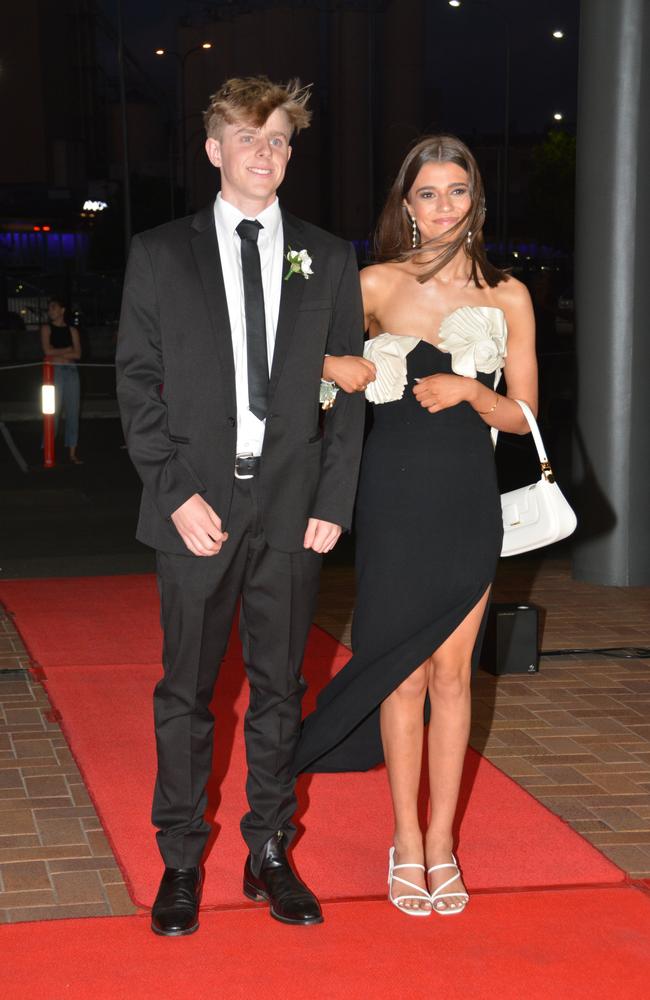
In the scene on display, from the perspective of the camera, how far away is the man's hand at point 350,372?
3.45m

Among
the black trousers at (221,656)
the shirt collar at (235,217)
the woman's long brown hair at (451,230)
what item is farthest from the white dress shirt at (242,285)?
the woman's long brown hair at (451,230)

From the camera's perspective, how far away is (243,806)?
14.9 feet

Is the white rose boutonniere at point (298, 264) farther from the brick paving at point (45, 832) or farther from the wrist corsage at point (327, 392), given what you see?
the brick paving at point (45, 832)

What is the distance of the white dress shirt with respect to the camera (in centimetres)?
339

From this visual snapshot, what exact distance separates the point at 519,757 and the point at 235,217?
263cm

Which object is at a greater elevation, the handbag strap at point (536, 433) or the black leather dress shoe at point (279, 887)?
the handbag strap at point (536, 433)

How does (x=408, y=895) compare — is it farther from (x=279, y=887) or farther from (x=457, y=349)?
(x=457, y=349)

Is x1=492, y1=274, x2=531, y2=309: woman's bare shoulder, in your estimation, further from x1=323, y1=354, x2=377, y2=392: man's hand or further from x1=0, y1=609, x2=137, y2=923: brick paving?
x1=0, y1=609, x2=137, y2=923: brick paving

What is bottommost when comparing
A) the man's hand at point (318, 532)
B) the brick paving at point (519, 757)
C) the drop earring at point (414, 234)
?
the brick paving at point (519, 757)

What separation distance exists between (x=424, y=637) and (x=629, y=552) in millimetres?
4940

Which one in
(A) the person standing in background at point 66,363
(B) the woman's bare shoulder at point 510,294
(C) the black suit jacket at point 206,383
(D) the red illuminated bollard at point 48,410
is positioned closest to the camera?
(C) the black suit jacket at point 206,383

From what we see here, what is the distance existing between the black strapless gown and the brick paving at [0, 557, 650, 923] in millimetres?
1041

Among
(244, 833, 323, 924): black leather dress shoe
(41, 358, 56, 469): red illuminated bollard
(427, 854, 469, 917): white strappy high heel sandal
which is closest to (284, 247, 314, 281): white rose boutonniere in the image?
(244, 833, 323, 924): black leather dress shoe

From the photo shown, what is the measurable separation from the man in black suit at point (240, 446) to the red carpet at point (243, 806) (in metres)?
0.39
